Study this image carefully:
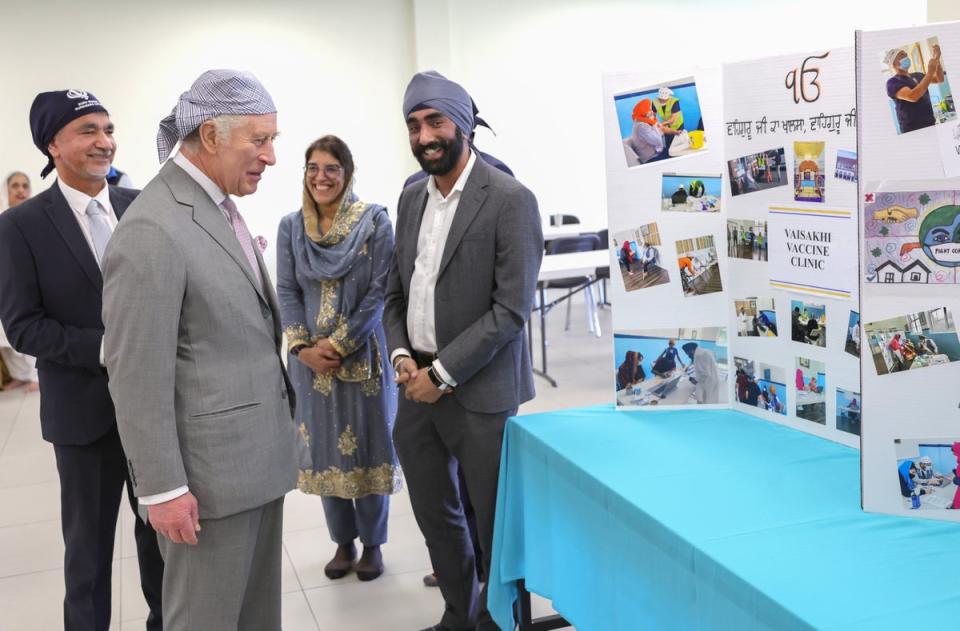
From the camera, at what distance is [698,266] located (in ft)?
8.11

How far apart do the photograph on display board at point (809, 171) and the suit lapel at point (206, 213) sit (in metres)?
1.25

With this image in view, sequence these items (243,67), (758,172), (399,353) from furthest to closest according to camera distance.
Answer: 1. (243,67)
2. (399,353)
3. (758,172)

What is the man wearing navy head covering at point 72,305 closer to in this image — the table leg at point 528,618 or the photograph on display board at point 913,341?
the table leg at point 528,618

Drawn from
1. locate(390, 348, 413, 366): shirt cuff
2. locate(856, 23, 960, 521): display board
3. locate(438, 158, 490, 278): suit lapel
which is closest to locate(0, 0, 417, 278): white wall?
locate(390, 348, 413, 366): shirt cuff

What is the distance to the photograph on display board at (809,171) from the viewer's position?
2.12 m

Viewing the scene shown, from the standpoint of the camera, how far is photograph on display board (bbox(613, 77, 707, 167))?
2.41 m

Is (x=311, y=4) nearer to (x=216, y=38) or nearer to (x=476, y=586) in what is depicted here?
(x=216, y=38)

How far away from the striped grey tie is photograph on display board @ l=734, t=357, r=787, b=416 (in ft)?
5.69

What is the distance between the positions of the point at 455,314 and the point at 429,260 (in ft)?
0.58

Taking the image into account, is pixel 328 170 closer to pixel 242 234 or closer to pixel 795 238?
pixel 242 234

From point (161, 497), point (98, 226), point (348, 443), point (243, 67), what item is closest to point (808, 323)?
point (161, 497)

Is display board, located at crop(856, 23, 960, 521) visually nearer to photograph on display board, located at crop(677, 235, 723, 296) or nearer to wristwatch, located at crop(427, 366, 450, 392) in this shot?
photograph on display board, located at crop(677, 235, 723, 296)

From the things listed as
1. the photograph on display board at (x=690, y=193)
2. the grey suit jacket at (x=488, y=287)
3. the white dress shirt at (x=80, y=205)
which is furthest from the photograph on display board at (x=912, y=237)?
the white dress shirt at (x=80, y=205)

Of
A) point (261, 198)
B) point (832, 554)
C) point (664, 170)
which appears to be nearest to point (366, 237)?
point (664, 170)
